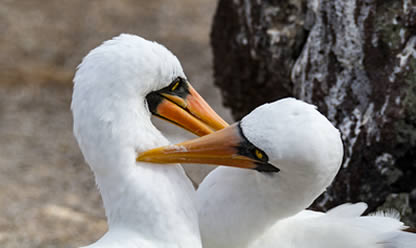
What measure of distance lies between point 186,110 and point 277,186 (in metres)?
0.49

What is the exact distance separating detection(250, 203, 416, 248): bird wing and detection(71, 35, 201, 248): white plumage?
42 centimetres

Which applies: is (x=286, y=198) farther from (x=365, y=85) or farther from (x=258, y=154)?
(x=365, y=85)

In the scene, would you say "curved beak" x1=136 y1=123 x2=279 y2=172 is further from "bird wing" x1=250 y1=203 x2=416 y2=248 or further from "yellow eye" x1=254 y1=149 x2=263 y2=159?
"bird wing" x1=250 y1=203 x2=416 y2=248

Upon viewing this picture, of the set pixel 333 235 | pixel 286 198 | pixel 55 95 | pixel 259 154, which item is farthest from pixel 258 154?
pixel 55 95

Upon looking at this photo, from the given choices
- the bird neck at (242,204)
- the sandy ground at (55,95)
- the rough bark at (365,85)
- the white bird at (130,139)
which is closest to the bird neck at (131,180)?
the white bird at (130,139)

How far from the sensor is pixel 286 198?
8.20 ft

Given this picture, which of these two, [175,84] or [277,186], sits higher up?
[175,84]

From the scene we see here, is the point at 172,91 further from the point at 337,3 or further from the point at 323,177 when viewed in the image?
the point at 337,3

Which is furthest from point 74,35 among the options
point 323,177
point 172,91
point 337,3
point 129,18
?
point 323,177

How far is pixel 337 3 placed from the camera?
3383 mm

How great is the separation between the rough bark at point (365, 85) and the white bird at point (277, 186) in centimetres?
54

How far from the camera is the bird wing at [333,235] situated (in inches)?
106

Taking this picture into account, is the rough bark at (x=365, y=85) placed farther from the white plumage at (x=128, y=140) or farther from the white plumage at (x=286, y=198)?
the white plumage at (x=128, y=140)

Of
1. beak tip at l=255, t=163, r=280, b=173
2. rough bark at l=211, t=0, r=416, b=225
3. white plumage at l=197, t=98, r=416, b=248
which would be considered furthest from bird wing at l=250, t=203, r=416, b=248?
rough bark at l=211, t=0, r=416, b=225
